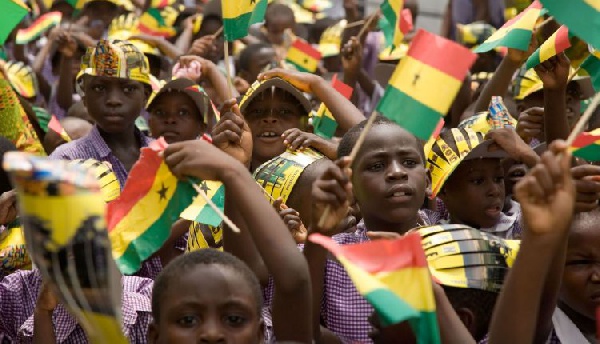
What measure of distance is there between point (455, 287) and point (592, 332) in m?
0.51

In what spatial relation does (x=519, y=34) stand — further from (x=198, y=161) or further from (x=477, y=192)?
(x=198, y=161)

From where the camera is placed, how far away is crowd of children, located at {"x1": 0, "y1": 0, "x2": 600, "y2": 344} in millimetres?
3014

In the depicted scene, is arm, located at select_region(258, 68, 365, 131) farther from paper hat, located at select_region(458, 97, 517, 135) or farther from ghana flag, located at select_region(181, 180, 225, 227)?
A: ghana flag, located at select_region(181, 180, 225, 227)

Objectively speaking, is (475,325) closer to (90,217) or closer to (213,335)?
(213,335)

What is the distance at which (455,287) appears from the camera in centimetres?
355

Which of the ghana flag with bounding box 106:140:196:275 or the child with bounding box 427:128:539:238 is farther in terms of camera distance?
the child with bounding box 427:128:539:238

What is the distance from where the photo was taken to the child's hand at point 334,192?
323 centimetres

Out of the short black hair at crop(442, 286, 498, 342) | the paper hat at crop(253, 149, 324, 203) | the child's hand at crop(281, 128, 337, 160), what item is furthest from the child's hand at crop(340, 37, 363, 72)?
the short black hair at crop(442, 286, 498, 342)

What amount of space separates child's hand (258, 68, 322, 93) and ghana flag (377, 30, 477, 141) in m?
2.29

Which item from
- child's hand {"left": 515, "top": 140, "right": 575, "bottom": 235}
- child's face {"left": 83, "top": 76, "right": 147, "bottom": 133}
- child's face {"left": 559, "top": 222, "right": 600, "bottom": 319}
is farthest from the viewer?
child's face {"left": 83, "top": 76, "right": 147, "bottom": 133}

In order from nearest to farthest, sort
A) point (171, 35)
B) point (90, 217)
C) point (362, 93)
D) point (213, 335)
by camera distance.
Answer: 1. point (90, 217)
2. point (213, 335)
3. point (362, 93)
4. point (171, 35)

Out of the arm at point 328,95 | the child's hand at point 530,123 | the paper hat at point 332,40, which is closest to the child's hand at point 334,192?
the arm at point 328,95

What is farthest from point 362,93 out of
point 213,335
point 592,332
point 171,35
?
point 213,335

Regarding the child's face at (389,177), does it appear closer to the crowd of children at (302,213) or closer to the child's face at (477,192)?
the crowd of children at (302,213)
